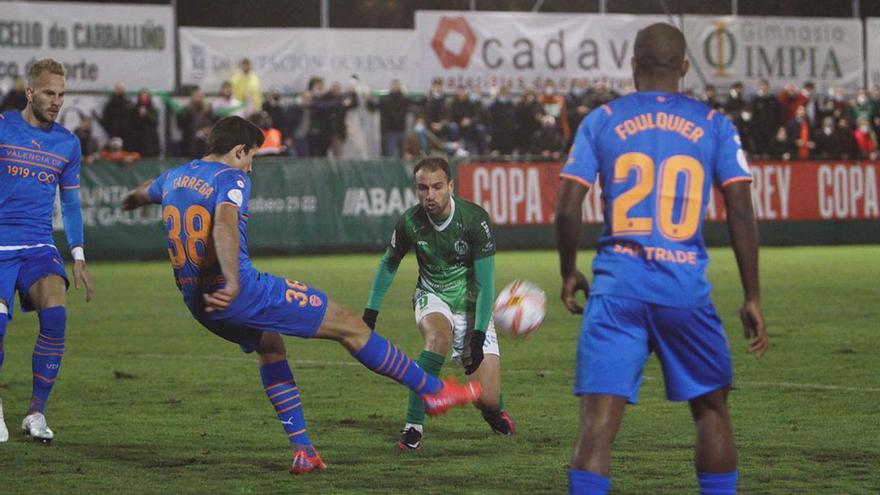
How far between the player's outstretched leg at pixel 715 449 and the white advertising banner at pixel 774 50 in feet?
86.7

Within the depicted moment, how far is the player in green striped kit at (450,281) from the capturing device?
8555 millimetres

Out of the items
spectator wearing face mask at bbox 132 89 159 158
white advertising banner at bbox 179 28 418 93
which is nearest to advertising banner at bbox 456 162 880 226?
white advertising banner at bbox 179 28 418 93

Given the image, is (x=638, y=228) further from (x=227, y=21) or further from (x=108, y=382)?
(x=227, y=21)

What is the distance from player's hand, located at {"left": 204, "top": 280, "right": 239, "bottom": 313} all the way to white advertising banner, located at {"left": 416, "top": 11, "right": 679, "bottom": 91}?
22.9 metres

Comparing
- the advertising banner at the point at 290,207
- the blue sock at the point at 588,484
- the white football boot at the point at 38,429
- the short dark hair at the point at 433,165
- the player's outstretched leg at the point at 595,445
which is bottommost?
the advertising banner at the point at 290,207

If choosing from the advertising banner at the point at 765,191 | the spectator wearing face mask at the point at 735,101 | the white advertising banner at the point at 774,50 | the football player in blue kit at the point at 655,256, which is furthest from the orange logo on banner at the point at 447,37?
the football player in blue kit at the point at 655,256

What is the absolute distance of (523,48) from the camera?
3053cm

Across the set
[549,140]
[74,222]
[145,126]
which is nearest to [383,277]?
[74,222]

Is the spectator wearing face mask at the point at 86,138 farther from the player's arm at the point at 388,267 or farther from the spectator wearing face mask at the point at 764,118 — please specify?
the player's arm at the point at 388,267

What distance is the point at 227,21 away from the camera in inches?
1367

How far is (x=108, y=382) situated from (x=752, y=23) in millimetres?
23272

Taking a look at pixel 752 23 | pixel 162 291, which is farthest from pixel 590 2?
pixel 162 291

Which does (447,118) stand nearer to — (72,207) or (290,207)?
(290,207)

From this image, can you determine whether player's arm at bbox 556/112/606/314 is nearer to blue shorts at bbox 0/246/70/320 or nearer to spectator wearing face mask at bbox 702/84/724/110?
blue shorts at bbox 0/246/70/320
